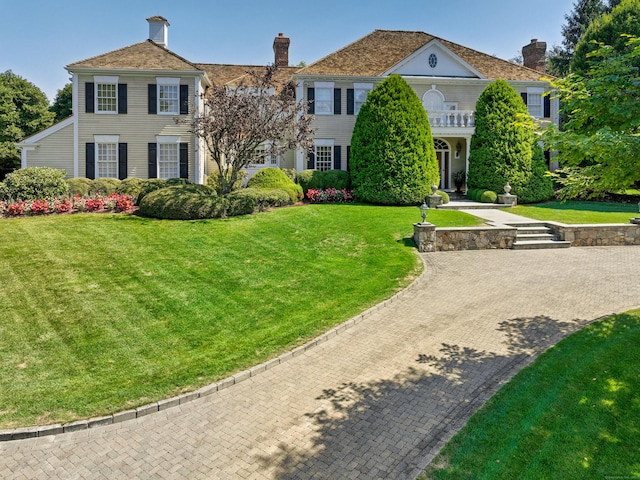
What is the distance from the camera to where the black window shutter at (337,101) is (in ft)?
84.0

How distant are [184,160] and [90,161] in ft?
15.6

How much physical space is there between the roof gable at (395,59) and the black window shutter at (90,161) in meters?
12.0

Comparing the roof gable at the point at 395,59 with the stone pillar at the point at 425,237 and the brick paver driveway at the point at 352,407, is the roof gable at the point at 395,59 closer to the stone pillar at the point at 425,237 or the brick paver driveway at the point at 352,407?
the stone pillar at the point at 425,237

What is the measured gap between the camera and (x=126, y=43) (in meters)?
24.9

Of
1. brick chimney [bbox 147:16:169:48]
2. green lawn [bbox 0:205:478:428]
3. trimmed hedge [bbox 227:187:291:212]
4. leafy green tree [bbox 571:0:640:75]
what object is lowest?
green lawn [bbox 0:205:478:428]

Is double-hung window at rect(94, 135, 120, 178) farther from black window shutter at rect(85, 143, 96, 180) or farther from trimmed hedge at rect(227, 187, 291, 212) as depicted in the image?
trimmed hedge at rect(227, 187, 291, 212)

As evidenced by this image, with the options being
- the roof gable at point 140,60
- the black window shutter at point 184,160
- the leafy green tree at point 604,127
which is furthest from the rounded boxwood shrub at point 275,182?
the leafy green tree at point 604,127

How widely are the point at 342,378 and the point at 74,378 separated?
13.2 ft

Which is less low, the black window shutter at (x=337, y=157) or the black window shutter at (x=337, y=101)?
the black window shutter at (x=337, y=101)

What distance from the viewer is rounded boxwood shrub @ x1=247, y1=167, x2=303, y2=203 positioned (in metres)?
20.7

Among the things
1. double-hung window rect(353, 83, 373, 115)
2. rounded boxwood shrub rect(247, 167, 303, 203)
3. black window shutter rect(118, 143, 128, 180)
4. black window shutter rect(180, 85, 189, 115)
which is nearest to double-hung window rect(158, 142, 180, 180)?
black window shutter rect(118, 143, 128, 180)

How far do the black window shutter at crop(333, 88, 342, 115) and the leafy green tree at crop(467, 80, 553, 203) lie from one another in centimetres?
812

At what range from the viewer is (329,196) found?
2220cm

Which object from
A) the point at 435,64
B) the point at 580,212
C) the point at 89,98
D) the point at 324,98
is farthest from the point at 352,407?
the point at 435,64
